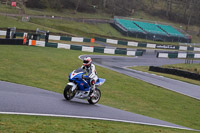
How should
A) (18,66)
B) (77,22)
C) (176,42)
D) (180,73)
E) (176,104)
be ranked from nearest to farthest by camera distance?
(176,104), (18,66), (180,73), (77,22), (176,42)

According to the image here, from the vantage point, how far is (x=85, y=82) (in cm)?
1317

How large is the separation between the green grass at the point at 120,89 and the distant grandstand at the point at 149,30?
49114mm

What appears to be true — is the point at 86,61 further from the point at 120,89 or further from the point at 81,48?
the point at 81,48

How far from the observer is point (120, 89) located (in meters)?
20.4

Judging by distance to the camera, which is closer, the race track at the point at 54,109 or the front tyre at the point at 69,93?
the race track at the point at 54,109

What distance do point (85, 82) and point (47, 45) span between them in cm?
2697

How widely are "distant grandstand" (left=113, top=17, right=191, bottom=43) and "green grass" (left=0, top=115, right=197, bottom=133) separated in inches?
2450

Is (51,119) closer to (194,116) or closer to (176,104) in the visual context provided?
(194,116)

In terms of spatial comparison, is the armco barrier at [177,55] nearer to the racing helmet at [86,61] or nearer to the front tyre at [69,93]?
the racing helmet at [86,61]

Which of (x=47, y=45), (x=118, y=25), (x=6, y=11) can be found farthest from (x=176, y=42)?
(x=47, y=45)

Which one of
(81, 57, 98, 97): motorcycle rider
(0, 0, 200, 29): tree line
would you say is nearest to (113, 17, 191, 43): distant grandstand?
(0, 0, 200, 29): tree line

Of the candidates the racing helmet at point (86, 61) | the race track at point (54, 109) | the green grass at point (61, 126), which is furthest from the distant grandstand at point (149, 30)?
the green grass at point (61, 126)

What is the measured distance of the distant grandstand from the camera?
2891 inches

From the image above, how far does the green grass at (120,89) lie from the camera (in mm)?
16375
